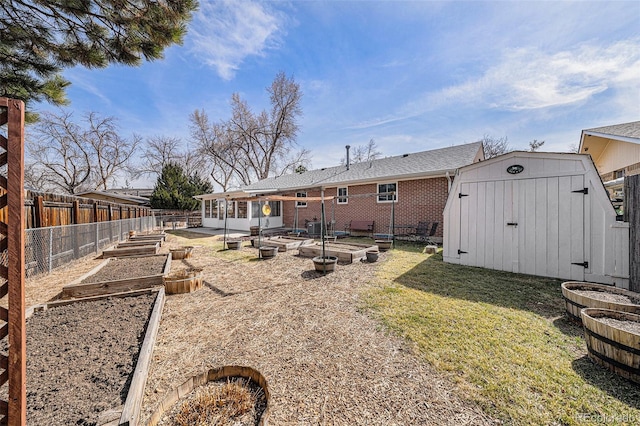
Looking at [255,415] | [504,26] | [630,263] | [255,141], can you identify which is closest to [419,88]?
[504,26]

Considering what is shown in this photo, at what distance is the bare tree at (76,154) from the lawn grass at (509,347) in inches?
1509

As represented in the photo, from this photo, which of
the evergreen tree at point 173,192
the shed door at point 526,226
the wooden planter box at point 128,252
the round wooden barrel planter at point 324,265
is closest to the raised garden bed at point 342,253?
the round wooden barrel planter at point 324,265

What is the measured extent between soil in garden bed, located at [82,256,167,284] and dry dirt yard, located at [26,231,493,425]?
65 centimetres

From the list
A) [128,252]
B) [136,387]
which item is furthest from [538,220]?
[128,252]

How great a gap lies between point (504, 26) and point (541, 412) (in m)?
8.43

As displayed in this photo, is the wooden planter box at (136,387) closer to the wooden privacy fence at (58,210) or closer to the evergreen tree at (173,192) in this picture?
the wooden privacy fence at (58,210)

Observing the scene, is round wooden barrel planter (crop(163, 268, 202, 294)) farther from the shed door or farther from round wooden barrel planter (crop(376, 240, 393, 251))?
the shed door

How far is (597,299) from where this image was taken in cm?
285

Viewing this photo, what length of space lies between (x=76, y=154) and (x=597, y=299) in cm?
4260

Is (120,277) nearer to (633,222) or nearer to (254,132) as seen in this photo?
(633,222)

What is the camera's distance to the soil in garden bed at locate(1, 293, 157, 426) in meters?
1.78

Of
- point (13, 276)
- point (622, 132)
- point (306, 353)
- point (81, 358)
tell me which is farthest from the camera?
point (622, 132)

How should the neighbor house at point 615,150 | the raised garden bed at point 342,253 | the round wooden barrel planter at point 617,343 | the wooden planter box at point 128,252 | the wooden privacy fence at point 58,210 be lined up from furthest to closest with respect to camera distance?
1. the wooden planter box at point 128,252
2. the neighbor house at point 615,150
3. the raised garden bed at point 342,253
4. the wooden privacy fence at point 58,210
5. the round wooden barrel planter at point 617,343

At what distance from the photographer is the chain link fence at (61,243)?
5.08 metres
